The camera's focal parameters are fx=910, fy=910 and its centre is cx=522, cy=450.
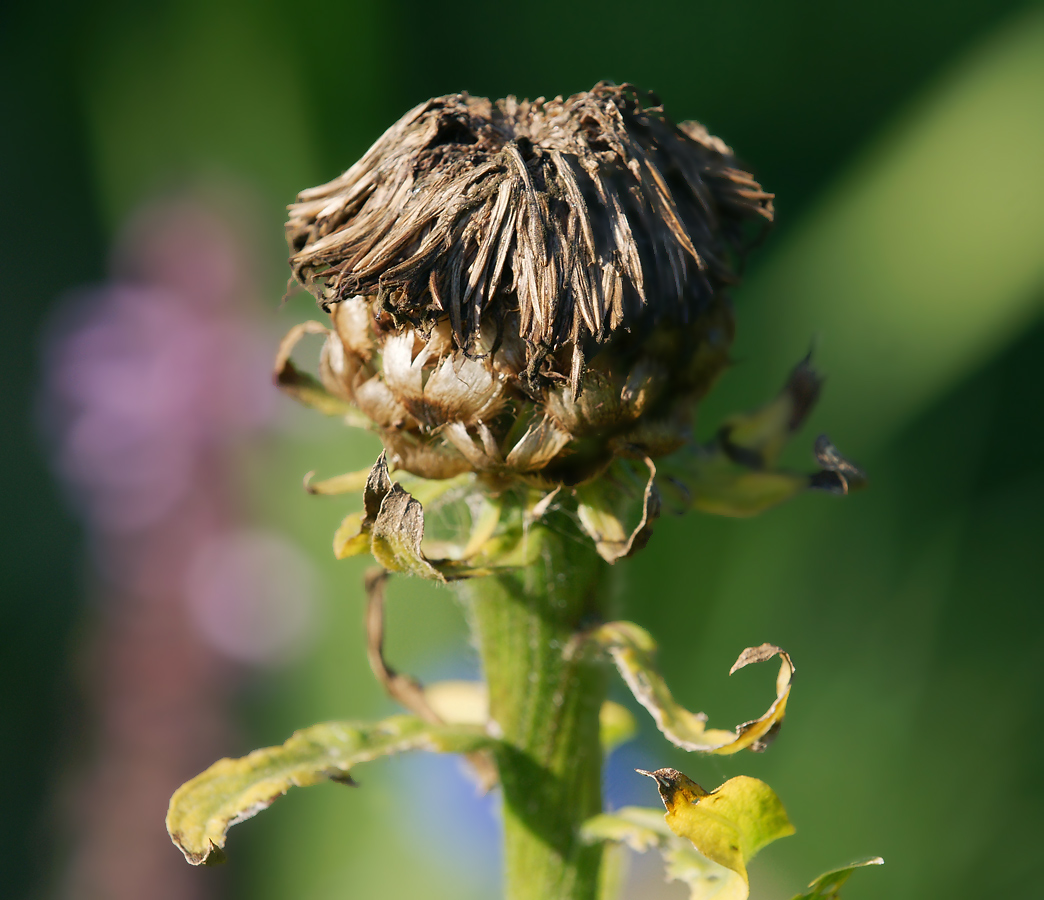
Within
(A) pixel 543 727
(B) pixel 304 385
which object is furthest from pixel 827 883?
(B) pixel 304 385

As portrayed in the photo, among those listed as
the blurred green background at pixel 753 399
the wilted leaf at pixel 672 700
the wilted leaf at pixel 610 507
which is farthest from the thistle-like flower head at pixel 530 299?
the blurred green background at pixel 753 399

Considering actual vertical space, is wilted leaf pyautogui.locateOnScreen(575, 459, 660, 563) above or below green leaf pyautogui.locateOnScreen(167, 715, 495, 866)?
above

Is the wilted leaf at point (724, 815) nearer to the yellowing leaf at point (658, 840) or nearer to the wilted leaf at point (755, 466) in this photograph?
the yellowing leaf at point (658, 840)

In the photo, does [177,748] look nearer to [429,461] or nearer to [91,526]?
[91,526]

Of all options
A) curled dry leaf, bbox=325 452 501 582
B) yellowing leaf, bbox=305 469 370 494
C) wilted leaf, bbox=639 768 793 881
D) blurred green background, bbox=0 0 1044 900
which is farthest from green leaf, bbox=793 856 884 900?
blurred green background, bbox=0 0 1044 900

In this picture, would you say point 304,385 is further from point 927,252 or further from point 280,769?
point 927,252

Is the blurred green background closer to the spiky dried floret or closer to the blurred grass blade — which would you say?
the blurred grass blade
